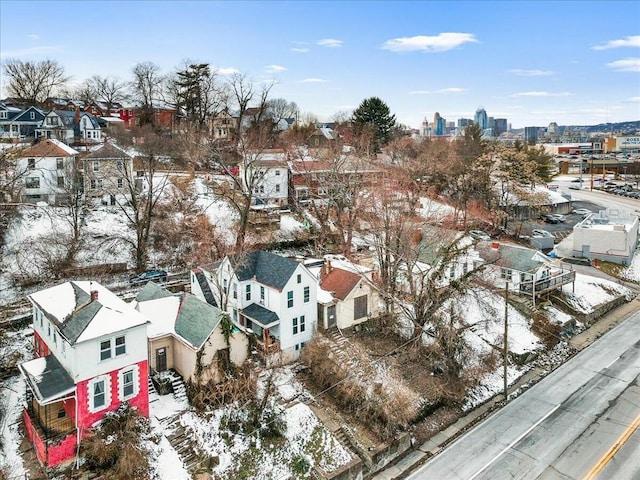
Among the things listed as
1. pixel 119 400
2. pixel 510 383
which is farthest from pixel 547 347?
pixel 119 400

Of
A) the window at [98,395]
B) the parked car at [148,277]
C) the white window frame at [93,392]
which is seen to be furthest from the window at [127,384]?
the parked car at [148,277]

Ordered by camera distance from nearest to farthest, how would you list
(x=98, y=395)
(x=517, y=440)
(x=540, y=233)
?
(x=98, y=395) → (x=517, y=440) → (x=540, y=233)

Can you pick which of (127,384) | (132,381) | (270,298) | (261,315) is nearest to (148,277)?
(261,315)

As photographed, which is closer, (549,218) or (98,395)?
(98,395)

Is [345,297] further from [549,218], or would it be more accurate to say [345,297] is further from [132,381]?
[549,218]

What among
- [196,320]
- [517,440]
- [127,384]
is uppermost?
[196,320]

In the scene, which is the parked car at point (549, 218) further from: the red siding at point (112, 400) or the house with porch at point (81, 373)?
the house with porch at point (81, 373)

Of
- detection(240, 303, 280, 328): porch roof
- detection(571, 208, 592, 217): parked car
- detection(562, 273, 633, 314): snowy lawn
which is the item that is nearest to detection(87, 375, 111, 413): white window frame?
detection(240, 303, 280, 328): porch roof
